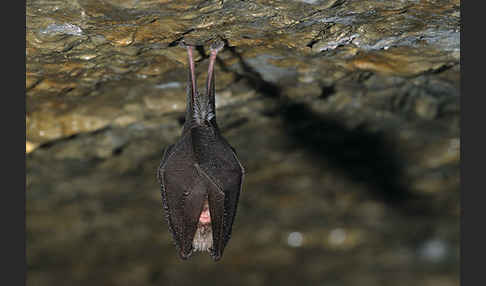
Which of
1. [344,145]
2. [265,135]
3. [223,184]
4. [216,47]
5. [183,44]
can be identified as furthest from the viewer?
[265,135]

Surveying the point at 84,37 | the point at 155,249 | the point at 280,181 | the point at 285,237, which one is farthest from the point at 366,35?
the point at 155,249

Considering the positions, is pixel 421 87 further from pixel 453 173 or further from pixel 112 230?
pixel 112 230

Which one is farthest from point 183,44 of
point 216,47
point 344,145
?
point 344,145

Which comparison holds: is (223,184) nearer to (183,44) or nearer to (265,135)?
(265,135)

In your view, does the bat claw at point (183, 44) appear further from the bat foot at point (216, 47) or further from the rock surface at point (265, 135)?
the bat foot at point (216, 47)

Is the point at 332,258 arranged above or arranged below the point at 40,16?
below

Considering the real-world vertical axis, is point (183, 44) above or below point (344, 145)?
above

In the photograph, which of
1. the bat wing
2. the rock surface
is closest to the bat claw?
the rock surface
